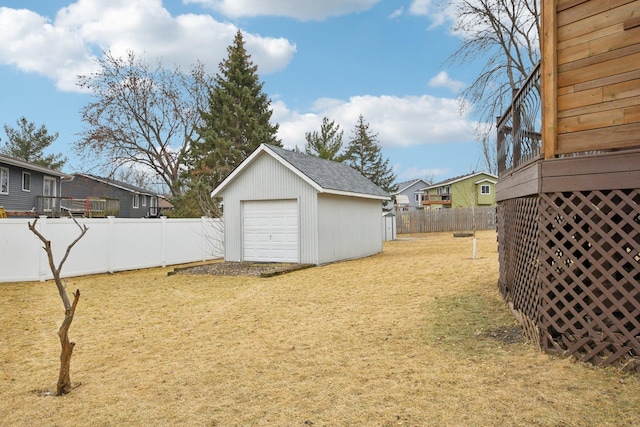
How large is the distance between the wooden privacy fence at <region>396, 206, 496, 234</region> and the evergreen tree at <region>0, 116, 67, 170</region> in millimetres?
29773

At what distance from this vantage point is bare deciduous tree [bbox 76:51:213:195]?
30.4 metres

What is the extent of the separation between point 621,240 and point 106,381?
17.0 ft

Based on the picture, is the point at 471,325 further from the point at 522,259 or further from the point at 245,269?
the point at 245,269

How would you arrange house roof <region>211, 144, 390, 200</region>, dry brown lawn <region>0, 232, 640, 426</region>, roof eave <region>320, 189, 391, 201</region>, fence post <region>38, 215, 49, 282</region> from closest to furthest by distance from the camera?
dry brown lawn <region>0, 232, 640, 426</region> < fence post <region>38, 215, 49, 282</region> < house roof <region>211, 144, 390, 200</region> < roof eave <region>320, 189, 391, 201</region>

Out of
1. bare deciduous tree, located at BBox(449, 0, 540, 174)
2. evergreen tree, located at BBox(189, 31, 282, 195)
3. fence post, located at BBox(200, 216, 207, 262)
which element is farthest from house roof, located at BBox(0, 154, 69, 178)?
bare deciduous tree, located at BBox(449, 0, 540, 174)

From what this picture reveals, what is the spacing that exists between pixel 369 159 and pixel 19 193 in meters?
31.7

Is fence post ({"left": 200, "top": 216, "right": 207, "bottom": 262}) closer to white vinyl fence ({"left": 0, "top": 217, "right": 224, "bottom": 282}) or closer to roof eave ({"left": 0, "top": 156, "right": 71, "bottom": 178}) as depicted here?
white vinyl fence ({"left": 0, "top": 217, "right": 224, "bottom": 282})

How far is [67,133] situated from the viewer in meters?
30.1

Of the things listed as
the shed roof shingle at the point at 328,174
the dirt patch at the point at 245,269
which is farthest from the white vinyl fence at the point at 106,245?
the shed roof shingle at the point at 328,174

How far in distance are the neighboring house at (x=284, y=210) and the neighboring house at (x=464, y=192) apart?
30.6m

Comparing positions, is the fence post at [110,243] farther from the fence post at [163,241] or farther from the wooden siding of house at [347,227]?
the wooden siding of house at [347,227]

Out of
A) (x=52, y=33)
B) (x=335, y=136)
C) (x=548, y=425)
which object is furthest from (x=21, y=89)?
(x=335, y=136)

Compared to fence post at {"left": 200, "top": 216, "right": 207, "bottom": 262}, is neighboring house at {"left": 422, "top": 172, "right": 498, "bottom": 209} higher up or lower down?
higher up

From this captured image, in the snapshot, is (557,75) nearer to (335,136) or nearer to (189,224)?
(189,224)
